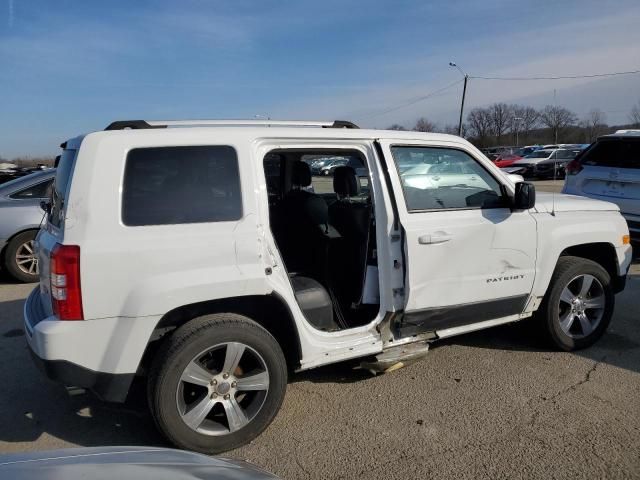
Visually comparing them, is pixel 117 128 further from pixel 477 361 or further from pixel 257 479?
pixel 477 361

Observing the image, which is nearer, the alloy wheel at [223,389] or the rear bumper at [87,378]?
the rear bumper at [87,378]

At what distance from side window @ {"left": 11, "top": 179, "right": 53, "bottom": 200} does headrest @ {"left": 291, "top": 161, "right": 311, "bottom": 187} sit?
4373 millimetres

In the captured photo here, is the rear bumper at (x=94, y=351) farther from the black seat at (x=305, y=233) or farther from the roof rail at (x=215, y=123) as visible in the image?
the black seat at (x=305, y=233)

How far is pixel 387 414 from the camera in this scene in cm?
334

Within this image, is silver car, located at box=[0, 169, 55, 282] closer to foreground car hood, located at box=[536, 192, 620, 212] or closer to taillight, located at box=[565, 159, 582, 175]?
foreground car hood, located at box=[536, 192, 620, 212]

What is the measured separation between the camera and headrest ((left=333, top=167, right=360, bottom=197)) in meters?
3.87

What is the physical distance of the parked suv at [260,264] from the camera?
2658 millimetres

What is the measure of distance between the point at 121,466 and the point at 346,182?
2.64m

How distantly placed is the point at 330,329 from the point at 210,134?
154 cm

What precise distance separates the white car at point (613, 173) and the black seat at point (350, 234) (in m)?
5.31

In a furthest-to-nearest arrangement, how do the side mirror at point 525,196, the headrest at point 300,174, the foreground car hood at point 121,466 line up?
the headrest at point 300,174 → the side mirror at point 525,196 → the foreground car hood at point 121,466

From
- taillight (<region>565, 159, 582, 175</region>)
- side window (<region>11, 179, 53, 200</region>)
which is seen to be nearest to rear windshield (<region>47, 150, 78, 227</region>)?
side window (<region>11, 179, 53, 200</region>)

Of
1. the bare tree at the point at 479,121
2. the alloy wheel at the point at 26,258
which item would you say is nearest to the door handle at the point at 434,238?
the alloy wheel at the point at 26,258

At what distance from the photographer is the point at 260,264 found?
294 cm
